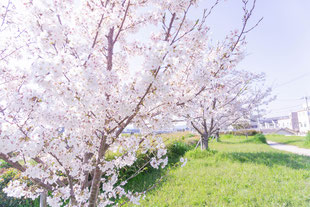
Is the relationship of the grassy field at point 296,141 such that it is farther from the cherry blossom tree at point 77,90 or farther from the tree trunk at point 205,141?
the cherry blossom tree at point 77,90

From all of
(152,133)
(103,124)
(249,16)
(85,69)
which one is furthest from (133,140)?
(249,16)

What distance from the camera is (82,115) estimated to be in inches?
88.8

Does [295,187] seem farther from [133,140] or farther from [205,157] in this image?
[133,140]

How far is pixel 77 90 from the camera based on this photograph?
6.28ft

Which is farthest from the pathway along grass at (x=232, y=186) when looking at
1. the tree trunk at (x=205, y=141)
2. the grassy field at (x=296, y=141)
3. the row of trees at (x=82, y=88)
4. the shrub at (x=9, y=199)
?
the grassy field at (x=296, y=141)

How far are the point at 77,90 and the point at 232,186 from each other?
17.3 ft

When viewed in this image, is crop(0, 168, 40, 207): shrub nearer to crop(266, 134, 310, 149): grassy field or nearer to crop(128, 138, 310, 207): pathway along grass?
crop(128, 138, 310, 207): pathway along grass

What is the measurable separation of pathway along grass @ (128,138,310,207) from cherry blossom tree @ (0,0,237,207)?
280 cm

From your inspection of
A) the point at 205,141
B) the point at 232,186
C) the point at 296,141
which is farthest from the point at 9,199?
the point at 296,141

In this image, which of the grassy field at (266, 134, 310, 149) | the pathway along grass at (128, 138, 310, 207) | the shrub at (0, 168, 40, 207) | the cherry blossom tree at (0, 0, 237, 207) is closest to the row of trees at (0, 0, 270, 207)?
the cherry blossom tree at (0, 0, 237, 207)

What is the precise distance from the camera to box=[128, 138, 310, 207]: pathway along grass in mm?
4609

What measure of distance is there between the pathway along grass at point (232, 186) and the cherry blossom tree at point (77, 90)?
2.80 m

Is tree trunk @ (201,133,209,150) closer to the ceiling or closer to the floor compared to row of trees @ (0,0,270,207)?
closer to the floor

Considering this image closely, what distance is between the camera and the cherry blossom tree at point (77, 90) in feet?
6.14
